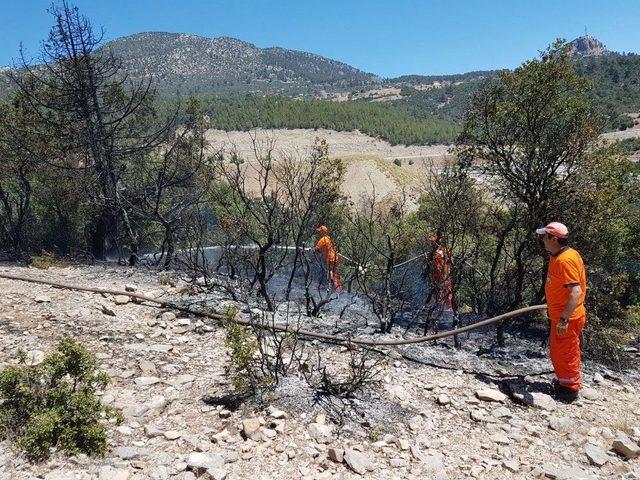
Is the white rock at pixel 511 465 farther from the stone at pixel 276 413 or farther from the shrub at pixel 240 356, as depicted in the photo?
the shrub at pixel 240 356

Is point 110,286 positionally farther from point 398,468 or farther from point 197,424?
point 398,468

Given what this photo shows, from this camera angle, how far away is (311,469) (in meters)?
3.17

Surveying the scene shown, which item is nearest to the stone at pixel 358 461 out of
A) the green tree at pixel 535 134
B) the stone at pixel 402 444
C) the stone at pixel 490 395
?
the stone at pixel 402 444

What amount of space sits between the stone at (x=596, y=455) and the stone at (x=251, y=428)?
95.2 inches

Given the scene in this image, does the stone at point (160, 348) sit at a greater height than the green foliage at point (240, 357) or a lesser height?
lesser

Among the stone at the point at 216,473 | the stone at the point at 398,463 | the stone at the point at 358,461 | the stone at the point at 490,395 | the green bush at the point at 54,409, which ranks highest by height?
the green bush at the point at 54,409

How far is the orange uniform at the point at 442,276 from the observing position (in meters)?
6.34

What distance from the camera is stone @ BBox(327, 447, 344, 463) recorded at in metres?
3.24

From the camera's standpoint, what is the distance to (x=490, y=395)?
4285 mm

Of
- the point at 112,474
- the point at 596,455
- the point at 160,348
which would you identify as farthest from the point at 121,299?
the point at 596,455

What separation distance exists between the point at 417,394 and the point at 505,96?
4.49 m

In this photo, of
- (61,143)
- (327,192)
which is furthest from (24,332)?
(61,143)

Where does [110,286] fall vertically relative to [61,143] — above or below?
below

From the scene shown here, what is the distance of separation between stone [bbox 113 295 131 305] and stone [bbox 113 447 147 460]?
3071 millimetres
